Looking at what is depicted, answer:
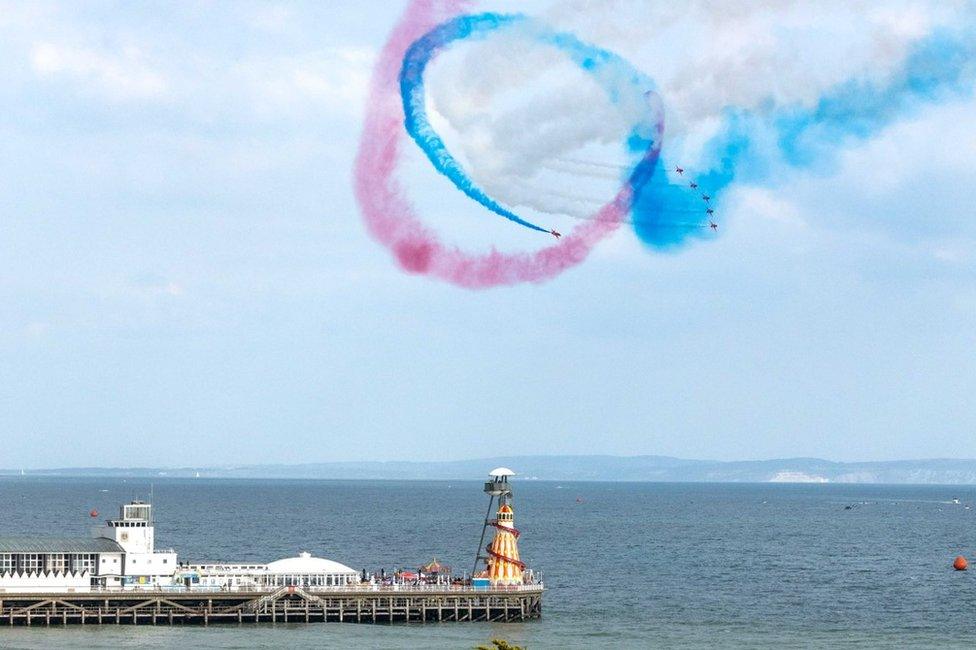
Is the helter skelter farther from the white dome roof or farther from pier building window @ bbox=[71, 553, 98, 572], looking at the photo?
pier building window @ bbox=[71, 553, 98, 572]

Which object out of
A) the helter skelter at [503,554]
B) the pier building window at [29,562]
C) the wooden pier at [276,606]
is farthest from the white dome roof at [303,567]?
the pier building window at [29,562]

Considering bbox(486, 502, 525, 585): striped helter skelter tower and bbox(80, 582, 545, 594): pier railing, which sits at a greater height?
bbox(486, 502, 525, 585): striped helter skelter tower

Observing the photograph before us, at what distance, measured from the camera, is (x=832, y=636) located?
10588 centimetres

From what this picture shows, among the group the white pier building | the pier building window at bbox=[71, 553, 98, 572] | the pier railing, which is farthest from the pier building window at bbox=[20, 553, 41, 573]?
the pier railing

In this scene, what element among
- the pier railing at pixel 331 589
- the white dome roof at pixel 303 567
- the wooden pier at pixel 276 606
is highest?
the white dome roof at pixel 303 567

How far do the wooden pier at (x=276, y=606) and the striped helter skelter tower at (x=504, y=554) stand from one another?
1.75 meters

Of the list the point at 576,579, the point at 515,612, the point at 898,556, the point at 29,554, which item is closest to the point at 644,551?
the point at 898,556

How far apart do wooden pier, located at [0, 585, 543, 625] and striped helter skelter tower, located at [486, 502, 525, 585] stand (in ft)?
5.73

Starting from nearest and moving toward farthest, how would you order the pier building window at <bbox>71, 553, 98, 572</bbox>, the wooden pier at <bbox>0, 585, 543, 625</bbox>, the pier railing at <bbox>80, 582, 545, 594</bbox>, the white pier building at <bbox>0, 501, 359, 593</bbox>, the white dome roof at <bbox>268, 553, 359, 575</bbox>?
1. the wooden pier at <bbox>0, 585, 543, 625</bbox>
2. the white pier building at <bbox>0, 501, 359, 593</bbox>
3. the pier railing at <bbox>80, 582, 545, 594</bbox>
4. the pier building window at <bbox>71, 553, 98, 572</bbox>
5. the white dome roof at <bbox>268, 553, 359, 575</bbox>

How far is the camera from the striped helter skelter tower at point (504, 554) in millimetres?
110125

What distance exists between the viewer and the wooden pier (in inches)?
4038

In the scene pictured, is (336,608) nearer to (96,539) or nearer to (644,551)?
(96,539)

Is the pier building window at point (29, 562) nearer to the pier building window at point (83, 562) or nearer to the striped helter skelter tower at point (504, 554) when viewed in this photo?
the pier building window at point (83, 562)

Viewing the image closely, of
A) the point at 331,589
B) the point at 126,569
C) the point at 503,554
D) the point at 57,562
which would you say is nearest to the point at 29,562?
the point at 57,562
